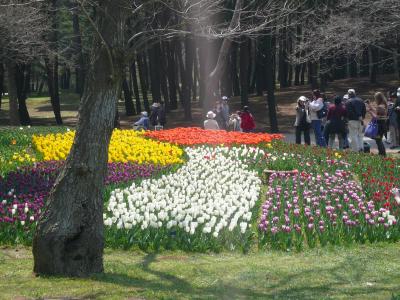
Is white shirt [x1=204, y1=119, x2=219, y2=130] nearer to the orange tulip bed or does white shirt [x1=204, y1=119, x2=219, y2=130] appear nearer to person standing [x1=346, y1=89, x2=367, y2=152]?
the orange tulip bed

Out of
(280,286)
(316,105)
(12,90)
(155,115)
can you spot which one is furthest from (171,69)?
(280,286)

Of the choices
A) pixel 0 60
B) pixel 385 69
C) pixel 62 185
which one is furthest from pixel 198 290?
pixel 385 69

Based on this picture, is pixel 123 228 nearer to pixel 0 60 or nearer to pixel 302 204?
pixel 302 204

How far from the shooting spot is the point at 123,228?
27.1 ft

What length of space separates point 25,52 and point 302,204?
17.7 meters

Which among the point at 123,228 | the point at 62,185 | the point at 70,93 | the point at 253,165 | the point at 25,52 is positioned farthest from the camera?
the point at 70,93

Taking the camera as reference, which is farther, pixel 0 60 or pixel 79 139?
pixel 0 60

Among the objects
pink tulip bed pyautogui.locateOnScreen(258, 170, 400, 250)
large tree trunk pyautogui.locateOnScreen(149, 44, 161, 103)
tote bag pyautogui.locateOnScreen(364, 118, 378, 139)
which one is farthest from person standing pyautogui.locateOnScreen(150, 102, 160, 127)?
pink tulip bed pyautogui.locateOnScreen(258, 170, 400, 250)

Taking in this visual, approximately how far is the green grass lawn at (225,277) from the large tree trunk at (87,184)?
22 cm

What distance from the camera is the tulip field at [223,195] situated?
27.0 ft

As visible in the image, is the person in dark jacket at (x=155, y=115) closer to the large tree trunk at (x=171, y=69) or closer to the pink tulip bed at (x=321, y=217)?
the large tree trunk at (x=171, y=69)

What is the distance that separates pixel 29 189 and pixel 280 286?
5.50m

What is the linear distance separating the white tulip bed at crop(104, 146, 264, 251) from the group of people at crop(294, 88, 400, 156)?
15.4ft

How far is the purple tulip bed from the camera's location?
8.39 metres
